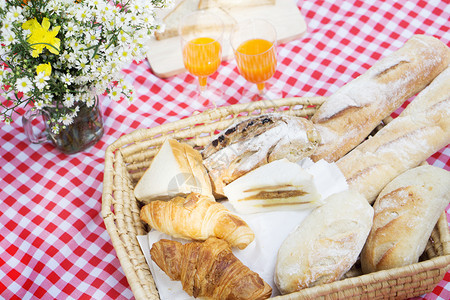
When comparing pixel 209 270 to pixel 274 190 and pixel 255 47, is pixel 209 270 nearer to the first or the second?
pixel 274 190

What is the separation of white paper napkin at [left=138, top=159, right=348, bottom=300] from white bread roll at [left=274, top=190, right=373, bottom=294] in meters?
0.04

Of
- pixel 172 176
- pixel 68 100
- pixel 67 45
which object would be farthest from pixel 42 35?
pixel 172 176

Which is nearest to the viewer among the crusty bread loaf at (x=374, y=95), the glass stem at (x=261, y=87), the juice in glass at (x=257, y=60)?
the crusty bread loaf at (x=374, y=95)

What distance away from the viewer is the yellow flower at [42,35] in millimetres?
1098

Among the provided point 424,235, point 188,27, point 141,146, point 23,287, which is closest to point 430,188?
point 424,235

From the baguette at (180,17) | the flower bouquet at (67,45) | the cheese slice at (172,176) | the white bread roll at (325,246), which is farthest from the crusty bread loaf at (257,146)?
→ the baguette at (180,17)

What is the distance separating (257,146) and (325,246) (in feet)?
1.03

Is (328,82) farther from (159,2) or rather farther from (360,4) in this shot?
(159,2)

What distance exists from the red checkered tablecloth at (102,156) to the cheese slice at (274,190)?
0.37m

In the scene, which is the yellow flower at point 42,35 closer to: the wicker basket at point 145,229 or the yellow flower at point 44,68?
the yellow flower at point 44,68

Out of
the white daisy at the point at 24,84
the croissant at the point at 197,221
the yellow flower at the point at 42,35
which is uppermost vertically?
the yellow flower at the point at 42,35

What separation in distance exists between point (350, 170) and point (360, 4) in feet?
2.81

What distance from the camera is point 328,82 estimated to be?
173 centimetres

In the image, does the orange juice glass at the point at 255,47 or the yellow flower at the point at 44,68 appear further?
the orange juice glass at the point at 255,47
